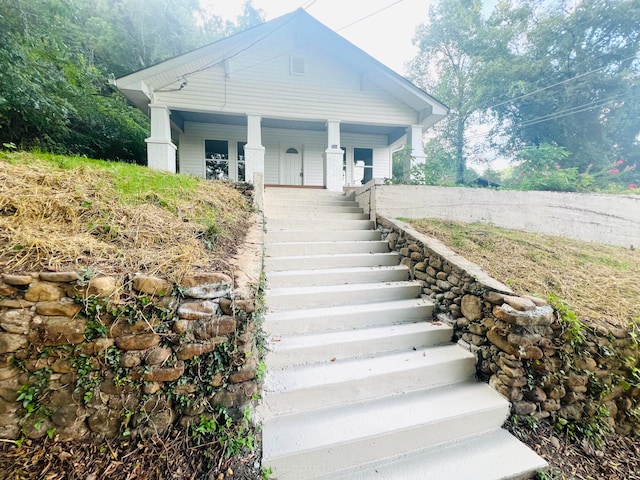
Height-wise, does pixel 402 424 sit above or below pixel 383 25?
below

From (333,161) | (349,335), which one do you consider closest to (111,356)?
(349,335)

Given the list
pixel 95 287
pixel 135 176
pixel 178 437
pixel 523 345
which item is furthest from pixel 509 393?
pixel 135 176

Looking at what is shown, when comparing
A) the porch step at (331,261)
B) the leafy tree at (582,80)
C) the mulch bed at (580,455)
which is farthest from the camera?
the leafy tree at (582,80)

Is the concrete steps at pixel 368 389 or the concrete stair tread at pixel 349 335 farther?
the concrete stair tread at pixel 349 335

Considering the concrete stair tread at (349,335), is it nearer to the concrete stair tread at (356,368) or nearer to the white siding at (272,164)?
the concrete stair tread at (356,368)

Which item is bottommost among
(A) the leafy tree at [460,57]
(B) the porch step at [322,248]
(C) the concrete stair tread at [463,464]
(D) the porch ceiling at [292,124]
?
(C) the concrete stair tread at [463,464]

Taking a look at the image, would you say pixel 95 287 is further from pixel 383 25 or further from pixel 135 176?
pixel 383 25

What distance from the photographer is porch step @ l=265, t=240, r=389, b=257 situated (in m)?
3.64

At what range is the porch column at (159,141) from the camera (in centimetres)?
697

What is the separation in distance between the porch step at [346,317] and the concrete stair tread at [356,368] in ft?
1.18

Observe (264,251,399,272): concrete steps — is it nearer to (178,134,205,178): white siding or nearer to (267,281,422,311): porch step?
→ (267,281,422,311): porch step

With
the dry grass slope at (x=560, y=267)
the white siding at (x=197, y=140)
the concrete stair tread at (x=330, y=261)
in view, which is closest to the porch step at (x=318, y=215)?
the dry grass slope at (x=560, y=267)

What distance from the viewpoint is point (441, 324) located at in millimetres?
2850

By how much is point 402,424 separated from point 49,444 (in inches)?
86.1
